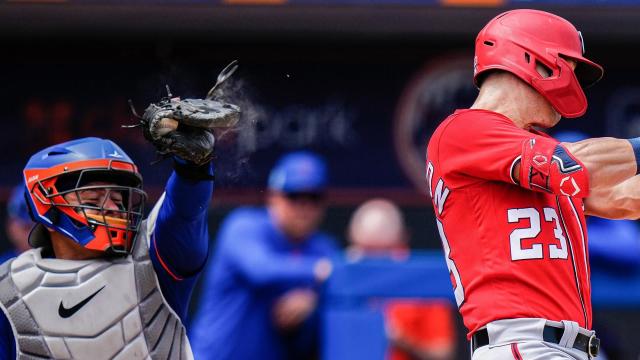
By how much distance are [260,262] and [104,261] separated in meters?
2.51

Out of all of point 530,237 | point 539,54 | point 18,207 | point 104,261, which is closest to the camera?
point 530,237

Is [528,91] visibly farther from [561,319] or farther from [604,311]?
[604,311]

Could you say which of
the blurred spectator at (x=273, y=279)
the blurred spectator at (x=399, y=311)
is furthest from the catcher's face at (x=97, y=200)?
the blurred spectator at (x=399, y=311)

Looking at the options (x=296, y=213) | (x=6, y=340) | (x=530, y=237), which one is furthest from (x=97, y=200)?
(x=296, y=213)

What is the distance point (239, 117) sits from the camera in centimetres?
362

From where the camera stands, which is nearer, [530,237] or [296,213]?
[530,237]

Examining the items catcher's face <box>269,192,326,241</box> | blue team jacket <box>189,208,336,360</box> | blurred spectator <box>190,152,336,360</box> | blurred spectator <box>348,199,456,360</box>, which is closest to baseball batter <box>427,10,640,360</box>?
blurred spectator <box>190,152,336,360</box>

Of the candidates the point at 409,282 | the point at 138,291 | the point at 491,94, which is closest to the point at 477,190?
the point at 491,94

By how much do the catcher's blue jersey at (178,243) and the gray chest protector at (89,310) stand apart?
38 mm

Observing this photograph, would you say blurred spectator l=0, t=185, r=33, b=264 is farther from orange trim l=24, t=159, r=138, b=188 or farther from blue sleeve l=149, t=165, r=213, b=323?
blue sleeve l=149, t=165, r=213, b=323

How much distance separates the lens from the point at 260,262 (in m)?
6.39

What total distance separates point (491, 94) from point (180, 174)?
86cm

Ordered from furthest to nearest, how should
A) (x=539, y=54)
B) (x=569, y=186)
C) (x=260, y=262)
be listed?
(x=260, y=262) < (x=539, y=54) < (x=569, y=186)

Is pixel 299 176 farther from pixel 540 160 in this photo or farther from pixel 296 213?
pixel 540 160
